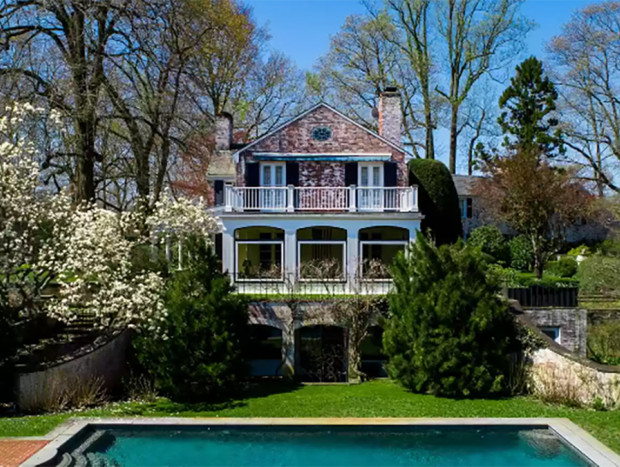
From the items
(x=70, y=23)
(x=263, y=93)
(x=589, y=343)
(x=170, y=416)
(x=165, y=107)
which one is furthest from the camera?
(x=263, y=93)

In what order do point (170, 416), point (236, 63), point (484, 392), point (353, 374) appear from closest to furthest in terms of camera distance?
point (170, 416)
point (484, 392)
point (353, 374)
point (236, 63)

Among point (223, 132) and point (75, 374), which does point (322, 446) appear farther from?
point (223, 132)

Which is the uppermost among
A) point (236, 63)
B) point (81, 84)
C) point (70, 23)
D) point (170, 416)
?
point (236, 63)

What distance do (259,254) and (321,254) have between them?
9.37 feet

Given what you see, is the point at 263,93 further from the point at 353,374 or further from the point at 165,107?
the point at 353,374

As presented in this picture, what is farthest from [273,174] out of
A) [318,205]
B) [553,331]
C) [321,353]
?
[553,331]

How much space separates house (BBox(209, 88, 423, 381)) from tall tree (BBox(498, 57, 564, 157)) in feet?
55.9

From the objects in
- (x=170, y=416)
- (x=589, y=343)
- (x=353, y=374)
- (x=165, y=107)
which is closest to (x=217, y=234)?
(x=165, y=107)

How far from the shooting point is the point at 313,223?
22.3 meters

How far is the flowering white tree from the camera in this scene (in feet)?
48.6

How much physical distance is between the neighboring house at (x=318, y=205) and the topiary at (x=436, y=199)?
2457 mm

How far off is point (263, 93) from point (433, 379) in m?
25.9

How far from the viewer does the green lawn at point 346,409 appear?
1334 cm

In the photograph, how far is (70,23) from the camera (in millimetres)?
22531
